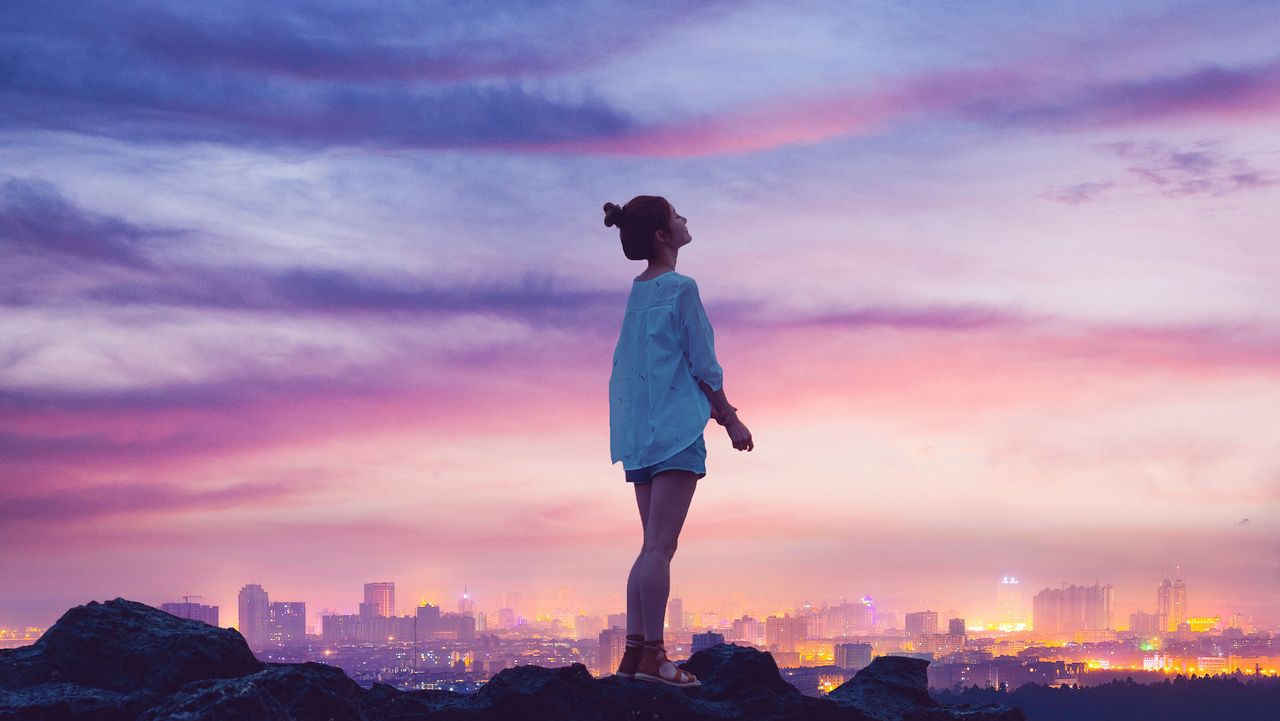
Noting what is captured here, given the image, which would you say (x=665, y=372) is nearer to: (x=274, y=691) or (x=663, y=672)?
(x=663, y=672)

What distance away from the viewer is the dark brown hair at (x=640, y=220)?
8430 mm

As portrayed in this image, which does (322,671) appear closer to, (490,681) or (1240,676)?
(490,681)

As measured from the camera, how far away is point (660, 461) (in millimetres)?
7973

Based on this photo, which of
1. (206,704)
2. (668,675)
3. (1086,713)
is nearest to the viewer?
(206,704)

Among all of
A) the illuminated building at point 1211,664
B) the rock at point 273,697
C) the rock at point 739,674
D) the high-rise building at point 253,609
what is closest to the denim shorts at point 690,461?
the rock at point 739,674

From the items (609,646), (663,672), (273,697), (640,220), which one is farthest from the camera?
(609,646)

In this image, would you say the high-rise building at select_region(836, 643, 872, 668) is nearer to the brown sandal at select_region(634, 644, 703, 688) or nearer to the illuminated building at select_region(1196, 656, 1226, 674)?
the illuminated building at select_region(1196, 656, 1226, 674)

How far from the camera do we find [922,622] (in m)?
118

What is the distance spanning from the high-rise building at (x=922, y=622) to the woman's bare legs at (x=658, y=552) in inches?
4390

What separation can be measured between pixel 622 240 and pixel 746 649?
2.71m

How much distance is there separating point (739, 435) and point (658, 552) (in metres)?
0.86

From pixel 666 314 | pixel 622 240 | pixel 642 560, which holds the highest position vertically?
pixel 622 240

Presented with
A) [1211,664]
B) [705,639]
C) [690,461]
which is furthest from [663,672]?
[1211,664]

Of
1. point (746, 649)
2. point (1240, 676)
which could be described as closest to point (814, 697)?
point (746, 649)
